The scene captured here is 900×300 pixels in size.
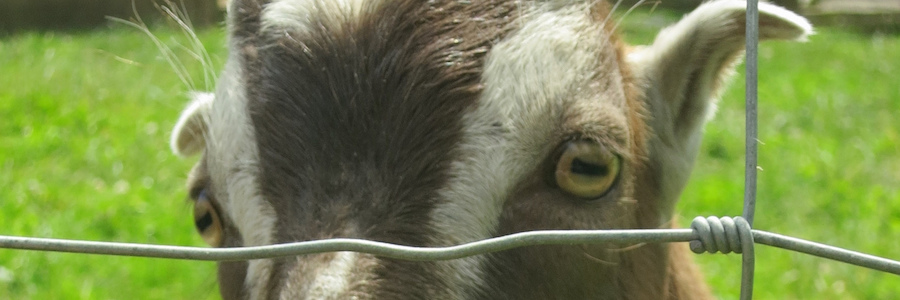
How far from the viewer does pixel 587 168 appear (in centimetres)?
243

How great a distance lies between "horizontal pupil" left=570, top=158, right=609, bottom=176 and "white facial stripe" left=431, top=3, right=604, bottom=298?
8 centimetres

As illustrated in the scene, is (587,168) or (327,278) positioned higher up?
(587,168)

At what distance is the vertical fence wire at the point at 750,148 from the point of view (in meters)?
1.70

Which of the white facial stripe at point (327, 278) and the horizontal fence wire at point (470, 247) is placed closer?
the horizontal fence wire at point (470, 247)

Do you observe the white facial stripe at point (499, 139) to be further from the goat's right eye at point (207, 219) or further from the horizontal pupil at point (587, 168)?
the goat's right eye at point (207, 219)

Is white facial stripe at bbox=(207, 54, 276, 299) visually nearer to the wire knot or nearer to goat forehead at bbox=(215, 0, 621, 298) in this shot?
goat forehead at bbox=(215, 0, 621, 298)

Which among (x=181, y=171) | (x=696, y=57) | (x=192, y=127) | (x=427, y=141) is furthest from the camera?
(x=181, y=171)

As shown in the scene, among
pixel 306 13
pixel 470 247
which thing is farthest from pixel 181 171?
pixel 470 247

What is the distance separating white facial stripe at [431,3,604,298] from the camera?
235cm

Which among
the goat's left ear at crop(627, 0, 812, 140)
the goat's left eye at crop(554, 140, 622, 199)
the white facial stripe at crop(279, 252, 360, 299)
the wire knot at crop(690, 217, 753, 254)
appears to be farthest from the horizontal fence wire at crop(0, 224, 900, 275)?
the goat's left ear at crop(627, 0, 812, 140)

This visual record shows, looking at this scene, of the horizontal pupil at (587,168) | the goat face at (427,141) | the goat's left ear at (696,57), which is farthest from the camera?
the goat's left ear at (696,57)

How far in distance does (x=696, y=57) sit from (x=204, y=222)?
1592 mm

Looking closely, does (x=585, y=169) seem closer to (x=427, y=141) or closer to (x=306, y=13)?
(x=427, y=141)

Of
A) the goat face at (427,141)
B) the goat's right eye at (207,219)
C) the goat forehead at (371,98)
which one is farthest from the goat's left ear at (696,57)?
the goat's right eye at (207,219)
